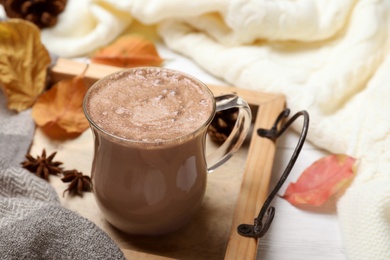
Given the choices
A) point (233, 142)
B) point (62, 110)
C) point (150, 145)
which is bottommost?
point (62, 110)

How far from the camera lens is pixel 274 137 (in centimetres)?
112

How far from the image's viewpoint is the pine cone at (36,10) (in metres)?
1.39

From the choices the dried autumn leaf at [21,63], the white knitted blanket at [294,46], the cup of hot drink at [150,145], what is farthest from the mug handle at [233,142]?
the dried autumn leaf at [21,63]

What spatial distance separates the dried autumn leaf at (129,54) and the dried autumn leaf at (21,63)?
160mm

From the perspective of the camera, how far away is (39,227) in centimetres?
86

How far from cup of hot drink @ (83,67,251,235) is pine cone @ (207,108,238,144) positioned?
0.60ft

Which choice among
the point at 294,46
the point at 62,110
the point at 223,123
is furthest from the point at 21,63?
the point at 294,46

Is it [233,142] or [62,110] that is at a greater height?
[233,142]

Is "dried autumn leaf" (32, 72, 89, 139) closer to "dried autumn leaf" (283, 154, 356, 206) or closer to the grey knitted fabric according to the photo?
the grey knitted fabric

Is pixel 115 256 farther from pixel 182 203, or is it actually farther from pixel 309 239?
pixel 309 239

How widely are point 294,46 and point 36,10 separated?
0.60 meters

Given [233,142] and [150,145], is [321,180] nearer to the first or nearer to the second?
[233,142]

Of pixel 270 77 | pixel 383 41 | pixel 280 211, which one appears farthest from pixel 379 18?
pixel 280 211

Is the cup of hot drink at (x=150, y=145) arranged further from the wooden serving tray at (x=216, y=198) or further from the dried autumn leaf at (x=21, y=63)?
the dried autumn leaf at (x=21, y=63)
